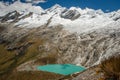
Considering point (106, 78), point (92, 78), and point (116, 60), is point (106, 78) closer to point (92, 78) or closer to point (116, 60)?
point (116, 60)

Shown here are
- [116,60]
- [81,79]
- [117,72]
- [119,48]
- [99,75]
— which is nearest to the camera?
[117,72]

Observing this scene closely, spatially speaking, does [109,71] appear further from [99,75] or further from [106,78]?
[99,75]

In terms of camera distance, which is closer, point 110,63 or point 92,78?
point 110,63

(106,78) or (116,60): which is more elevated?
(116,60)

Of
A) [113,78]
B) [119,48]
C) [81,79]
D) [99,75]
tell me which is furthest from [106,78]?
[119,48]

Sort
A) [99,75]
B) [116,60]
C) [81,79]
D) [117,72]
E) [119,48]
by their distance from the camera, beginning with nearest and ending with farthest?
[117,72] < [116,60] < [99,75] < [81,79] < [119,48]

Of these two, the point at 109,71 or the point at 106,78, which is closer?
the point at 109,71

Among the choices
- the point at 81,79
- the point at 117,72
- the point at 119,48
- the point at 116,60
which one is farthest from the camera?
the point at 119,48

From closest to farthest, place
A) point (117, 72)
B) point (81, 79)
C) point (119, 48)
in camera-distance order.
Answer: point (117, 72) < point (81, 79) < point (119, 48)

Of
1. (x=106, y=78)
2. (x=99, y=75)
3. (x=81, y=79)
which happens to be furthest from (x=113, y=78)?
(x=81, y=79)
